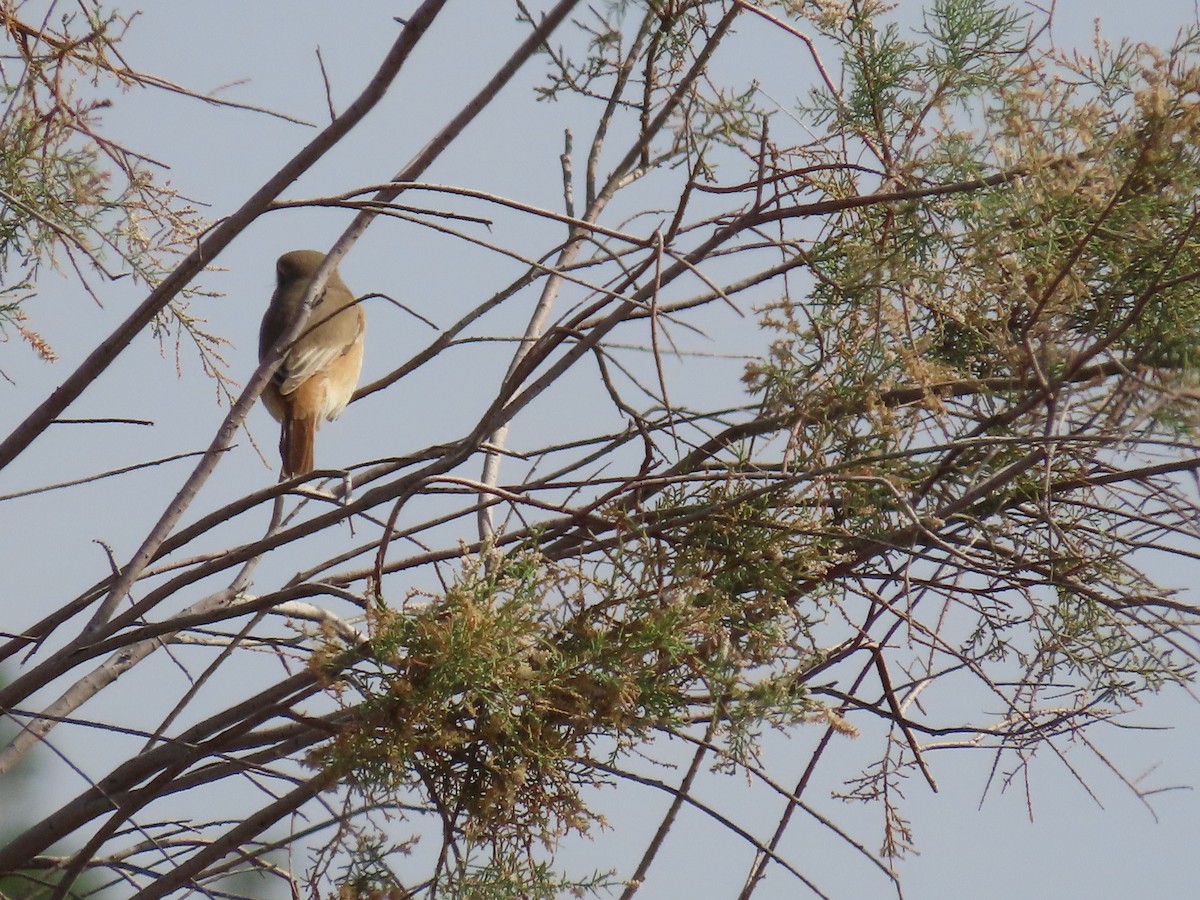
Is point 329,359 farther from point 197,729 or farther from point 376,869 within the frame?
point 376,869

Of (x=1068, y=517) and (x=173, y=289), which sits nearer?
(x=173, y=289)

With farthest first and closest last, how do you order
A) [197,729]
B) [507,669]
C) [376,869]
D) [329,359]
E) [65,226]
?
[329,359], [65,226], [197,729], [376,869], [507,669]

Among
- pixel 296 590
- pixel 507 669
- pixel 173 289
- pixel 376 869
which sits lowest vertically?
pixel 376 869

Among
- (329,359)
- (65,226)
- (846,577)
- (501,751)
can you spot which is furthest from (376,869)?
(329,359)

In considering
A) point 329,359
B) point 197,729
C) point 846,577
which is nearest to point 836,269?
point 846,577

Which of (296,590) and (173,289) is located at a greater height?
(173,289)

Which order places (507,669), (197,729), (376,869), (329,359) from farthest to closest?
(329,359) → (197,729) → (376,869) → (507,669)

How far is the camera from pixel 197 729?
286 cm

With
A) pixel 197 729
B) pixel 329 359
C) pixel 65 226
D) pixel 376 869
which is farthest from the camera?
pixel 329 359

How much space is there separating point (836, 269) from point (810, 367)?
0.22m

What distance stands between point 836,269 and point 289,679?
4.12ft

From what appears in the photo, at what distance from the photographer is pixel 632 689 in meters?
2.35

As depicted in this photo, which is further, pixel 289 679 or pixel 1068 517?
pixel 1068 517

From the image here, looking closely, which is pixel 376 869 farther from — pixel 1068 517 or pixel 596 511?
pixel 1068 517
